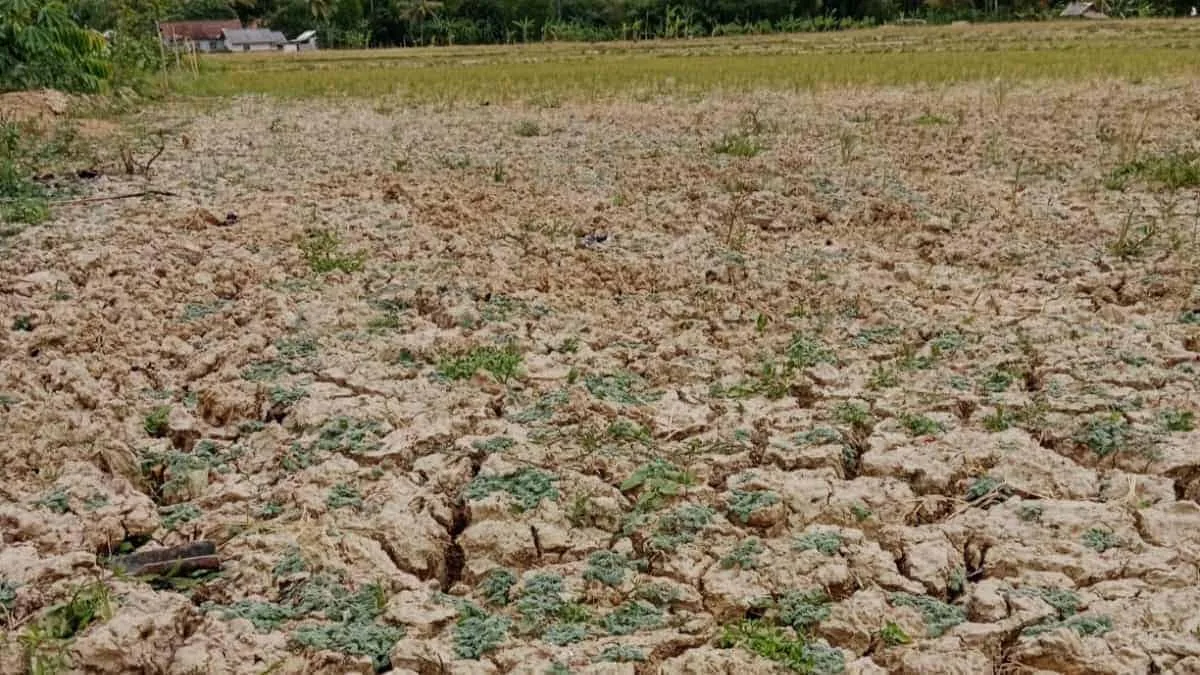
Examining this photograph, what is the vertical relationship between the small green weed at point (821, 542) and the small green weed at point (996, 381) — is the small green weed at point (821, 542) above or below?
below

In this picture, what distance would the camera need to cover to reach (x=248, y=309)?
3.99 m

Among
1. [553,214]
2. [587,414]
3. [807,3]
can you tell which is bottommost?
[587,414]

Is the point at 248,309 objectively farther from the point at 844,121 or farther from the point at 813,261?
the point at 844,121

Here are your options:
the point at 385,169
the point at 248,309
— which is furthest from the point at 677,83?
the point at 248,309

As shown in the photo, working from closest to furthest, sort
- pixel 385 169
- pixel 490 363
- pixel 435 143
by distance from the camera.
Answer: pixel 490 363
pixel 385 169
pixel 435 143

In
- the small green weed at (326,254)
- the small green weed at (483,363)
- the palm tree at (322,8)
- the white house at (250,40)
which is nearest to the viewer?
the small green weed at (483,363)

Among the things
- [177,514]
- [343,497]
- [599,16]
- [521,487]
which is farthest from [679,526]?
[599,16]

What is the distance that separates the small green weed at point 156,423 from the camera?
10.1 ft

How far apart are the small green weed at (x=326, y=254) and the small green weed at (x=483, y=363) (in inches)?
43.7

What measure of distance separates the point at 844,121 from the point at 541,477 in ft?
21.1

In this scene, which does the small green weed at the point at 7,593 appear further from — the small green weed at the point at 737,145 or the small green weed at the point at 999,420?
the small green weed at the point at 737,145


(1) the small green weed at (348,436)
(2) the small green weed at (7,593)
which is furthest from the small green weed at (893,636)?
(2) the small green weed at (7,593)

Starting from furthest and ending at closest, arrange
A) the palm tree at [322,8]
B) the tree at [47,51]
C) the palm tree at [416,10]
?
the palm tree at [322,8]
the palm tree at [416,10]
the tree at [47,51]

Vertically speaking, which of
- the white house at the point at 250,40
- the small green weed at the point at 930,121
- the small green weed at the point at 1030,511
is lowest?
the small green weed at the point at 1030,511
